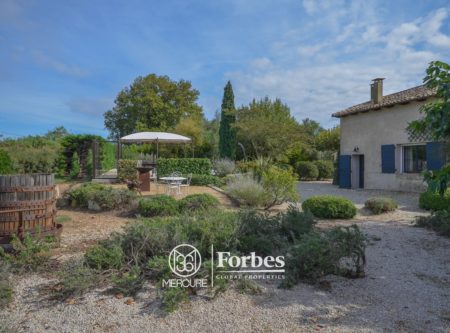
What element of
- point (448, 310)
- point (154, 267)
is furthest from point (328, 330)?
point (154, 267)

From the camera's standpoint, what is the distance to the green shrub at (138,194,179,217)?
6.93 metres

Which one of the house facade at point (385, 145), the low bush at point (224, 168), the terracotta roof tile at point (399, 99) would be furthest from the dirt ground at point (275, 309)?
the low bush at point (224, 168)

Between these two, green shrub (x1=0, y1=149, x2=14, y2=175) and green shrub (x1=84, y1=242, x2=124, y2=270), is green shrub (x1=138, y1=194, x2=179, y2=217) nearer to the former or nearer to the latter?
green shrub (x1=84, y1=242, x2=124, y2=270)

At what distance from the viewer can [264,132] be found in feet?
68.5

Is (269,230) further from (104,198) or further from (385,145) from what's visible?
(385,145)

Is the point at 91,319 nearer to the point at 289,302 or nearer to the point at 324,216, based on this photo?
the point at 289,302

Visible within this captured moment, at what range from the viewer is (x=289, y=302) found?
10.3 ft

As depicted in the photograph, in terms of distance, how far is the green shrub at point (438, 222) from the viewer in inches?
233

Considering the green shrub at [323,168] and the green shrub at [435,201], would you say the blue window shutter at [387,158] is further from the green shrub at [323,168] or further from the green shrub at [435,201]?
the green shrub at [323,168]

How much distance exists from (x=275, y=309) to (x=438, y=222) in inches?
187

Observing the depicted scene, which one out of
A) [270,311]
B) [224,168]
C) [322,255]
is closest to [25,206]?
[270,311]

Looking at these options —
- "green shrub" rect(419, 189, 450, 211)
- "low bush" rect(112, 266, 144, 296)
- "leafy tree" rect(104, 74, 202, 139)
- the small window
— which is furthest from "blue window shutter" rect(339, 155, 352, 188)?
"leafy tree" rect(104, 74, 202, 139)

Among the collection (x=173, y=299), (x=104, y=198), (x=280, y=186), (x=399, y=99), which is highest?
(x=399, y=99)

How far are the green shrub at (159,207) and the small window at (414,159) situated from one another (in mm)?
10554
